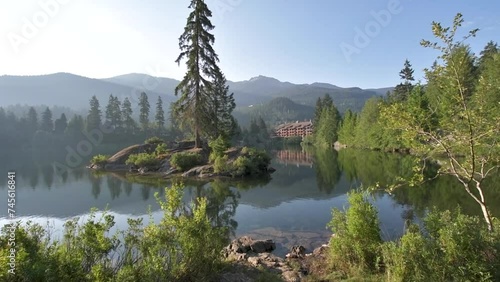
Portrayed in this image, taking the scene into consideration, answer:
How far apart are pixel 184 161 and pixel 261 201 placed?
13.4 m

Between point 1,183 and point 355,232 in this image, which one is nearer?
point 355,232

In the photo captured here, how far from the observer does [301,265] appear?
29.3 feet

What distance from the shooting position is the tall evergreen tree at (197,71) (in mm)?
32688

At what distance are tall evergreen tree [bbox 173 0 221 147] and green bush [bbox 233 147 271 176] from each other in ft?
19.9

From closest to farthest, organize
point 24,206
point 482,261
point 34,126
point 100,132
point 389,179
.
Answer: point 482,261 < point 24,206 < point 389,179 < point 100,132 < point 34,126

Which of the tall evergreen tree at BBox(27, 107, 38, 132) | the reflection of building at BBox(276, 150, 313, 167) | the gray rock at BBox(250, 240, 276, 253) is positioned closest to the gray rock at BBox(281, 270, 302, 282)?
the gray rock at BBox(250, 240, 276, 253)

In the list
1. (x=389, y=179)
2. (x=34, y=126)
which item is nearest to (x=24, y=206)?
(x=389, y=179)

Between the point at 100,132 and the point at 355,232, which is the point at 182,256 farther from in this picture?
the point at 100,132

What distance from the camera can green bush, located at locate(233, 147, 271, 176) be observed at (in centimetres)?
2897

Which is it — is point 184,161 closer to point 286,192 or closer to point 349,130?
point 286,192

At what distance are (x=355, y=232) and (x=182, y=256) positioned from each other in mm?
4190

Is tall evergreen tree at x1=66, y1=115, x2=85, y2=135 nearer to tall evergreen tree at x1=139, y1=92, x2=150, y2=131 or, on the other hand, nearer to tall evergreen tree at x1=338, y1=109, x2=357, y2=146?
tall evergreen tree at x1=139, y1=92, x2=150, y2=131

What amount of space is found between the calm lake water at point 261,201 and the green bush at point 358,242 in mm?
2852

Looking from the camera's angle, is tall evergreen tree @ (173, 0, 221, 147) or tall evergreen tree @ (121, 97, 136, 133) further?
tall evergreen tree @ (121, 97, 136, 133)
